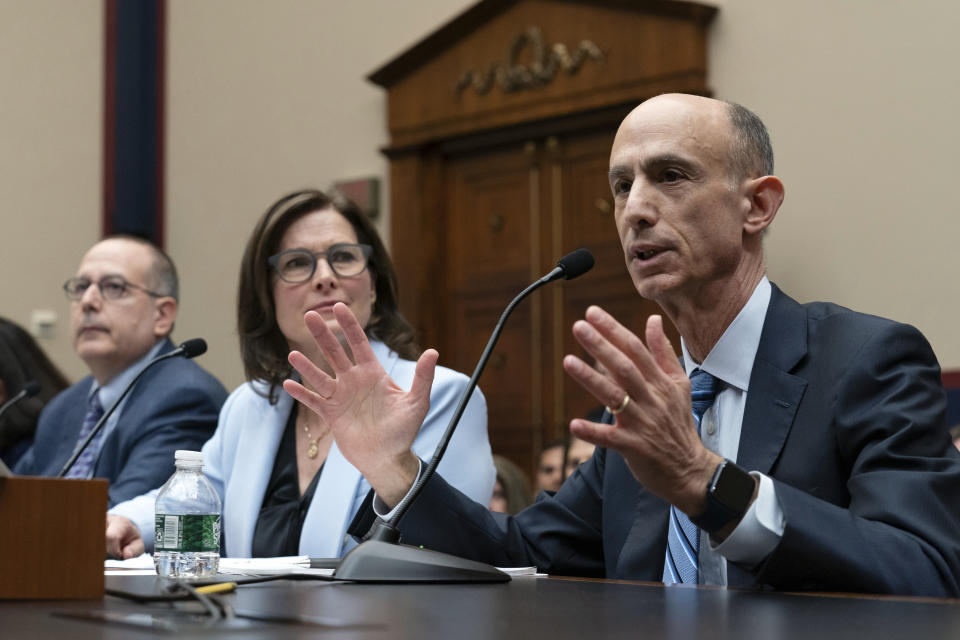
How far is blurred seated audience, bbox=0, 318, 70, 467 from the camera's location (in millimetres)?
4012

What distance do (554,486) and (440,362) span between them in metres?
2.19

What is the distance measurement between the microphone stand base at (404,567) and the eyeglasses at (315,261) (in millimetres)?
1383

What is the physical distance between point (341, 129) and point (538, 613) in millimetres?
5777

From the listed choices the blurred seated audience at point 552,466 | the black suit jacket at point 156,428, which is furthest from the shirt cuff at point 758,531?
the blurred seated audience at point 552,466

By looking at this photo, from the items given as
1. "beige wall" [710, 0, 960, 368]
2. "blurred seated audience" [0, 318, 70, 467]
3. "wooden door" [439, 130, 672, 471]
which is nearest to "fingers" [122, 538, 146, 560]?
"blurred seated audience" [0, 318, 70, 467]

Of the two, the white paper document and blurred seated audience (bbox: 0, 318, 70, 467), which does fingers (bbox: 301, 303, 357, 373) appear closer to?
the white paper document

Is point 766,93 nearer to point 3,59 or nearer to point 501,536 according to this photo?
point 501,536

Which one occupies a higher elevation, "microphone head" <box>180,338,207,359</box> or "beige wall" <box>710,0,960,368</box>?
"beige wall" <box>710,0,960,368</box>

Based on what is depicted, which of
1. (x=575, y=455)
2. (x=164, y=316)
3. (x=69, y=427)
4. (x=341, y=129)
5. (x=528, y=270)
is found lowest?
(x=575, y=455)

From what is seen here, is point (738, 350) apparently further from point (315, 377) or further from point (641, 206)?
point (315, 377)

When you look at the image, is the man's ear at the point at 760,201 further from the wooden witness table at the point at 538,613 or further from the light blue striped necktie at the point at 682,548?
the wooden witness table at the point at 538,613

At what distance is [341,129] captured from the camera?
22.2 feet

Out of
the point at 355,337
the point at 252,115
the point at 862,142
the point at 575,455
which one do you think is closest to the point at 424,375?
the point at 355,337

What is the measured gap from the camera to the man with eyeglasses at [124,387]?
3248 millimetres
